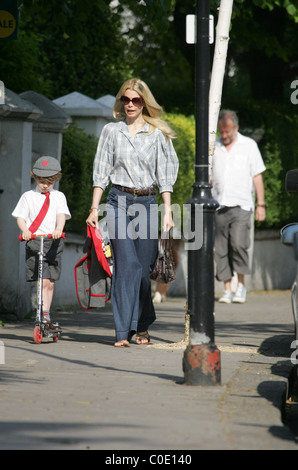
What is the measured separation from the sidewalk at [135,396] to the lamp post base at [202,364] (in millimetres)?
57

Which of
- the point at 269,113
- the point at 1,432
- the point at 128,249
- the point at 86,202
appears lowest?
the point at 1,432

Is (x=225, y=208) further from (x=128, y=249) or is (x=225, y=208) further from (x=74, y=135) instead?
(x=128, y=249)

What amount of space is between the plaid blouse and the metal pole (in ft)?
6.48

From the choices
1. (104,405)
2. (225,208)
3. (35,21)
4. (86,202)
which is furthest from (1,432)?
(35,21)

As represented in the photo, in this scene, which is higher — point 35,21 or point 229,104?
point 35,21

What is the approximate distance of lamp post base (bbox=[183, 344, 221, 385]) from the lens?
5805 millimetres

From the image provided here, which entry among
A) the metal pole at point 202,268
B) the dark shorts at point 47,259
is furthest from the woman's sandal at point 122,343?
the metal pole at point 202,268

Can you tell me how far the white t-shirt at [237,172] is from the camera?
42.2ft

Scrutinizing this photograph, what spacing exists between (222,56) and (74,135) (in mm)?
4235

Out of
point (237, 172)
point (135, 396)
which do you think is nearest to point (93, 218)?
point (135, 396)

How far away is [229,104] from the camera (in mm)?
16203

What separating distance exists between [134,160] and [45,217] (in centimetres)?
96

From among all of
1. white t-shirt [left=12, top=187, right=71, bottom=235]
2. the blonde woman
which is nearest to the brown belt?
the blonde woman

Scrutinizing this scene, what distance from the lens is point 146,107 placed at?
805cm
